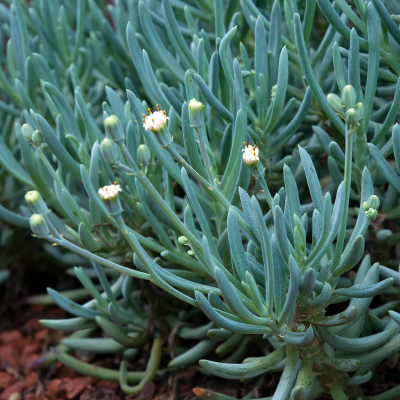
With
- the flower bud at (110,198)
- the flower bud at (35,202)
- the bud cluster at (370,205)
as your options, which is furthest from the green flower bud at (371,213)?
the flower bud at (35,202)

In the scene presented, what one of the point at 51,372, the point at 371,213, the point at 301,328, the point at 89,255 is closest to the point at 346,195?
the point at 371,213

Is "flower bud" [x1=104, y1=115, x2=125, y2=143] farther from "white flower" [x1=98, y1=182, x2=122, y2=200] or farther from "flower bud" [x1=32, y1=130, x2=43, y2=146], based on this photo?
"flower bud" [x1=32, y1=130, x2=43, y2=146]

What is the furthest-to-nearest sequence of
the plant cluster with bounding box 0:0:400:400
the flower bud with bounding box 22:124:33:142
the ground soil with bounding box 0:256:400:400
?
the ground soil with bounding box 0:256:400:400, the flower bud with bounding box 22:124:33:142, the plant cluster with bounding box 0:0:400:400

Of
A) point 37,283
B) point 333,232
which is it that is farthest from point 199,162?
point 37,283

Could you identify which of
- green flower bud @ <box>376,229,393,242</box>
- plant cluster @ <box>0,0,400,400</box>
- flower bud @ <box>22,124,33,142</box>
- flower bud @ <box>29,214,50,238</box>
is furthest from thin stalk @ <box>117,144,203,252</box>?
green flower bud @ <box>376,229,393,242</box>

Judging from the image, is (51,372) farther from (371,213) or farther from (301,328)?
(371,213)

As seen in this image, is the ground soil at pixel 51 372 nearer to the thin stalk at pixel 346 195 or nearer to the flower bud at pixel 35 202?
the thin stalk at pixel 346 195

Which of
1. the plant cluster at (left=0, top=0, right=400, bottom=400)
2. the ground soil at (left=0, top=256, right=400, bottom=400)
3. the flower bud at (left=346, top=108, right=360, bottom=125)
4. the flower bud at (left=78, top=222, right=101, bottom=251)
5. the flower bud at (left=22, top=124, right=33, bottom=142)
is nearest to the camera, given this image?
the flower bud at (left=346, top=108, right=360, bottom=125)

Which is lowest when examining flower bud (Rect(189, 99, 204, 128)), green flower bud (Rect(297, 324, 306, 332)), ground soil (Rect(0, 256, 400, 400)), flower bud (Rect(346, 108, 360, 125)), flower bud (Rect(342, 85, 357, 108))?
ground soil (Rect(0, 256, 400, 400))
